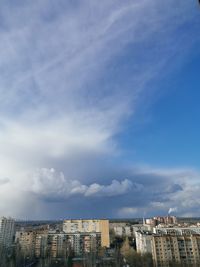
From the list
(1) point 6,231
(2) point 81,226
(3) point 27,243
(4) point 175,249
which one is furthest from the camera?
(2) point 81,226

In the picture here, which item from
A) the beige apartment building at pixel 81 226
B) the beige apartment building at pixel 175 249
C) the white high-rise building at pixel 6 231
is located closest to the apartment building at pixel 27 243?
the white high-rise building at pixel 6 231

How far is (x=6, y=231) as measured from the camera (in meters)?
24.4

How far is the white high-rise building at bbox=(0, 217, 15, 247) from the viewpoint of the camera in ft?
77.5

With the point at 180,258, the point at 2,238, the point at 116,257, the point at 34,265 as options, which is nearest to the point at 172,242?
the point at 180,258

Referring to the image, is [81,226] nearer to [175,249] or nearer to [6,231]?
[6,231]

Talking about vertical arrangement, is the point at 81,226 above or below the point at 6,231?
above

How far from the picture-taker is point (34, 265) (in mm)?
20031

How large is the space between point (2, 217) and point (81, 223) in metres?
10.9

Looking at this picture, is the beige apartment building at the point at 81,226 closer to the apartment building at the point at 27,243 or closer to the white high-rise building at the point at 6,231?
the white high-rise building at the point at 6,231

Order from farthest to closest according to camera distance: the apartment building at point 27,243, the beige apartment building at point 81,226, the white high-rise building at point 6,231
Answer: the beige apartment building at point 81,226 → the white high-rise building at point 6,231 → the apartment building at point 27,243

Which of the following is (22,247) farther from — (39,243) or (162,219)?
(162,219)

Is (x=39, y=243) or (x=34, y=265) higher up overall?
(x=39, y=243)

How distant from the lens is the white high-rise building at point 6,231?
23.6m

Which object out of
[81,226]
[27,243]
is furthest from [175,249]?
[81,226]
